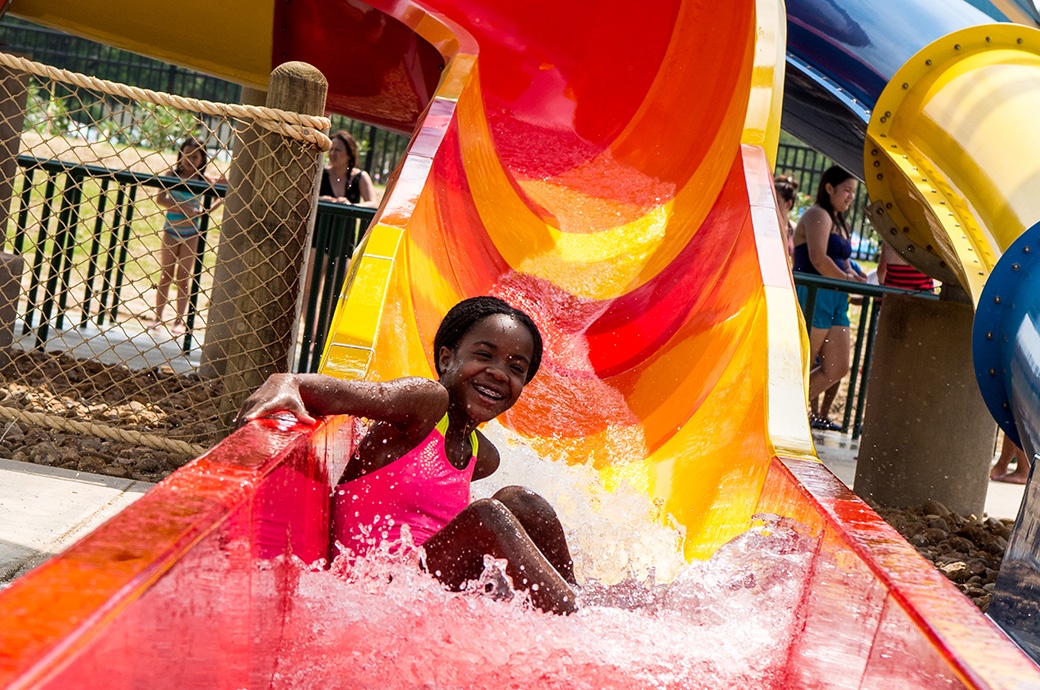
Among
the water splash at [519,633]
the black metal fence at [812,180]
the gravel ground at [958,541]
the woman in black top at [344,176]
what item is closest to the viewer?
the water splash at [519,633]

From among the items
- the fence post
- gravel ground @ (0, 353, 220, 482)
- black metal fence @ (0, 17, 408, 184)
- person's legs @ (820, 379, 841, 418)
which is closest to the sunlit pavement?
person's legs @ (820, 379, 841, 418)

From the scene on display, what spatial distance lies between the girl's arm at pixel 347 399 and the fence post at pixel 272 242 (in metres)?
1.46

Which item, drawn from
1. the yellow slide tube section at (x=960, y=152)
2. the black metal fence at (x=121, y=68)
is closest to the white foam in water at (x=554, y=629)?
the yellow slide tube section at (x=960, y=152)

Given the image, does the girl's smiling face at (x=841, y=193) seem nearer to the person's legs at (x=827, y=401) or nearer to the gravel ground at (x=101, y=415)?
the person's legs at (x=827, y=401)

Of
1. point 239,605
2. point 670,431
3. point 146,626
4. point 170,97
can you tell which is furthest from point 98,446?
point 146,626

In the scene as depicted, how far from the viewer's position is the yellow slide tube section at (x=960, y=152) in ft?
11.1

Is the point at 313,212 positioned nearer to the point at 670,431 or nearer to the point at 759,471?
the point at 670,431

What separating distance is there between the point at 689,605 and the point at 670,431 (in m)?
1.07

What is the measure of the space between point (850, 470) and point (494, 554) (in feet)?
11.5

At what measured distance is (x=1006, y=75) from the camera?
3680mm

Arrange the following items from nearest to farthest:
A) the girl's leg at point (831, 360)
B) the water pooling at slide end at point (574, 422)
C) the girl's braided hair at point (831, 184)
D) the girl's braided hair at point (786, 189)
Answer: the water pooling at slide end at point (574, 422), the girl's braided hair at point (831, 184), the girl's leg at point (831, 360), the girl's braided hair at point (786, 189)

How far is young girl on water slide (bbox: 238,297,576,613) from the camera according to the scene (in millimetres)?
1969

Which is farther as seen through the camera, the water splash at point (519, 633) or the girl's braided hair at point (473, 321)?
the girl's braided hair at point (473, 321)

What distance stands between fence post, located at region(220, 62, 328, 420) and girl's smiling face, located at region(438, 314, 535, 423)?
49.8 inches
